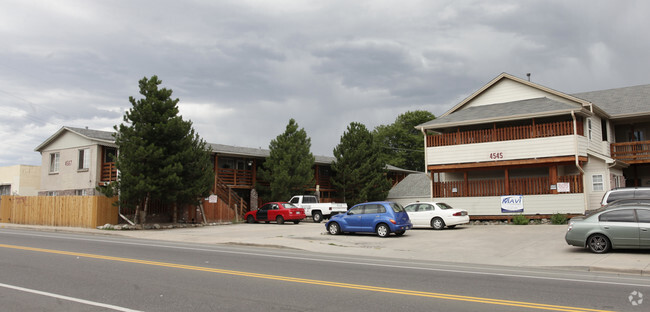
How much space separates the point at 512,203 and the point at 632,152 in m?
8.35

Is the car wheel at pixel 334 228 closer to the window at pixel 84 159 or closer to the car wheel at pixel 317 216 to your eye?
the car wheel at pixel 317 216

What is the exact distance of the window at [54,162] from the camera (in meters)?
35.1

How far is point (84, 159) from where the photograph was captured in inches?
1292

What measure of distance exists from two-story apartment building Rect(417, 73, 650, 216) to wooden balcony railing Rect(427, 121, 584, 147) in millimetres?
53

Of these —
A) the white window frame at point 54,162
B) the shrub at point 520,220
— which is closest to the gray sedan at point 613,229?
the shrub at point 520,220

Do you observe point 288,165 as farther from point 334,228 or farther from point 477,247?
point 477,247

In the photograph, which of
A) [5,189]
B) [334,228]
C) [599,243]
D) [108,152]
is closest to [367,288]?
[599,243]

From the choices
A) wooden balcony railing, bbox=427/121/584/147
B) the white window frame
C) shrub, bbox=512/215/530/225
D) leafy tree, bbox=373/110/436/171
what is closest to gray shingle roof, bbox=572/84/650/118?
wooden balcony railing, bbox=427/121/584/147

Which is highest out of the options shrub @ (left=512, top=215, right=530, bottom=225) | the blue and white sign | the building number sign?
the building number sign

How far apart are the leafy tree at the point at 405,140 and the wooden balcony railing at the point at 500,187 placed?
41.9 m

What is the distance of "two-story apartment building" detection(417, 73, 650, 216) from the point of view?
26469 mm

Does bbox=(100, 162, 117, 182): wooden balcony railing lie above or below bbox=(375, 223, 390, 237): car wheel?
above

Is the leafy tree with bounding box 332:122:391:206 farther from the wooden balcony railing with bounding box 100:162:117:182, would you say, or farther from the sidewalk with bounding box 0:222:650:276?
the wooden balcony railing with bounding box 100:162:117:182

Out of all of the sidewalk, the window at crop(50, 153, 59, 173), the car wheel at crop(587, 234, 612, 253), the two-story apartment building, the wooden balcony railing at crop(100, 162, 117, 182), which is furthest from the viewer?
the window at crop(50, 153, 59, 173)
